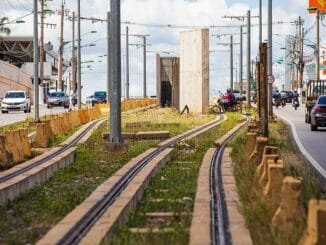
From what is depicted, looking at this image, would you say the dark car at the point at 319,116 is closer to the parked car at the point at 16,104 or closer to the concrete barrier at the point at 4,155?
the concrete barrier at the point at 4,155

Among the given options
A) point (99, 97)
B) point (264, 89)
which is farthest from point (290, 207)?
point (99, 97)

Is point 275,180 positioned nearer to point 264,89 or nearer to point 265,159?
point 265,159

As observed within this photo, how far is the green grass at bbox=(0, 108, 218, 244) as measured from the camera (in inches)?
406

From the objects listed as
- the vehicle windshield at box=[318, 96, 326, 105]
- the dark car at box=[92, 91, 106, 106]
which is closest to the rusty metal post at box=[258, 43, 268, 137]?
the vehicle windshield at box=[318, 96, 326, 105]

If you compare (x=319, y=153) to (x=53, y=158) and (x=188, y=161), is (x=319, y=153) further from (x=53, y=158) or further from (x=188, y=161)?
(x=53, y=158)

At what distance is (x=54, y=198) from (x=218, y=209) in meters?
3.27

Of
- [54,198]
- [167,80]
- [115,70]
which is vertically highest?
[167,80]

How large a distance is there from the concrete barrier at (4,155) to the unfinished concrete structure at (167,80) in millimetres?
41638

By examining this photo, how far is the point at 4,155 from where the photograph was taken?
57.3 feet

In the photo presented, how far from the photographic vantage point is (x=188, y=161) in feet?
63.5

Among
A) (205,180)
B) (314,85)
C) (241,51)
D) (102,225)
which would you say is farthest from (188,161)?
(241,51)

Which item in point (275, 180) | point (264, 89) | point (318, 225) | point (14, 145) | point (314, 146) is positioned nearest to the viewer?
point (318, 225)

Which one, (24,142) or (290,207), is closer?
(290,207)

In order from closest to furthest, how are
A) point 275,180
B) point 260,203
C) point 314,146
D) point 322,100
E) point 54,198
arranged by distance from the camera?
1. point 260,203
2. point 275,180
3. point 54,198
4. point 314,146
5. point 322,100
